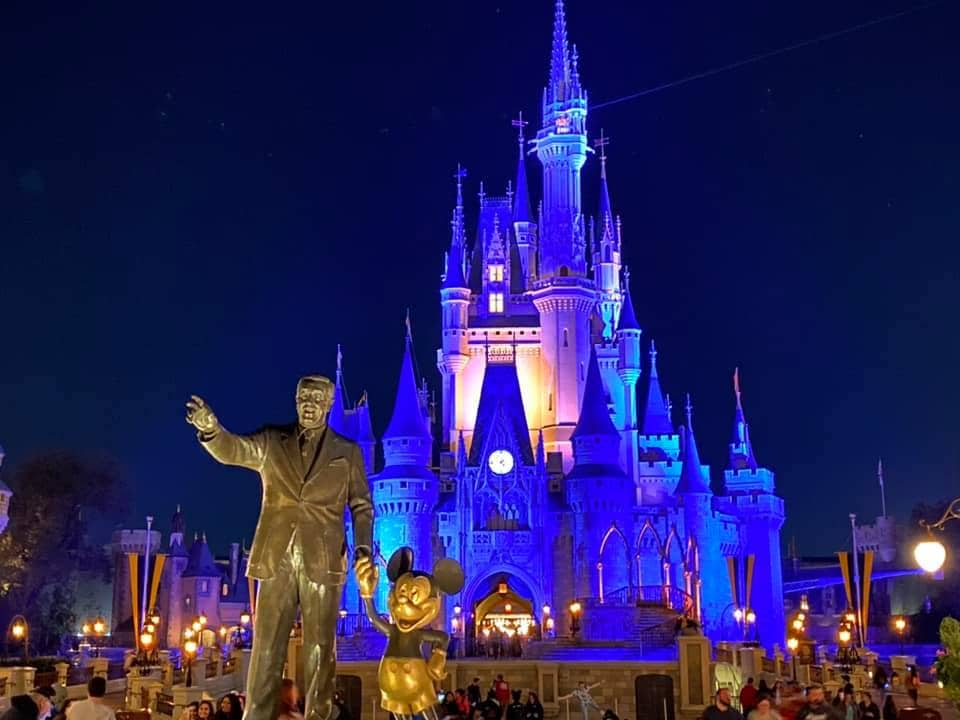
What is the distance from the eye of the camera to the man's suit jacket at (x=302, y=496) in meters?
6.67

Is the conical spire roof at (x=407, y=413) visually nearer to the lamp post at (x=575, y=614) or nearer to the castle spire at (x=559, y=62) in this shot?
the lamp post at (x=575, y=614)

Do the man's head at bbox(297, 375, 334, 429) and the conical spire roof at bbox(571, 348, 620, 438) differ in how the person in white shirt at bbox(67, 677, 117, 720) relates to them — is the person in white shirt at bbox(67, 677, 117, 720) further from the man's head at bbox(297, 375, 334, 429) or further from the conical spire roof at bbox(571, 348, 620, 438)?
the conical spire roof at bbox(571, 348, 620, 438)

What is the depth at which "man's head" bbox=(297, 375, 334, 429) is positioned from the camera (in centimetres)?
701

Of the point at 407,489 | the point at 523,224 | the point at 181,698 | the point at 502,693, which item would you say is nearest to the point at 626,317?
the point at 523,224

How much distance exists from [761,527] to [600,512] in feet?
42.5

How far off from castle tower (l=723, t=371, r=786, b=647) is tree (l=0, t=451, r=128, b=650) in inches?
1230

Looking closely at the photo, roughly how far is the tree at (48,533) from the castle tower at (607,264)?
30.1 meters

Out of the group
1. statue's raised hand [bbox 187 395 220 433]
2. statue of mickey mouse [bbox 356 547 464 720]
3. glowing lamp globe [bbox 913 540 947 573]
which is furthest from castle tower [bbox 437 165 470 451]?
statue's raised hand [bbox 187 395 220 433]

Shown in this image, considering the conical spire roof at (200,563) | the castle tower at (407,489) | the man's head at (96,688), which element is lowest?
the man's head at (96,688)

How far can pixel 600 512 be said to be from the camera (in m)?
47.7

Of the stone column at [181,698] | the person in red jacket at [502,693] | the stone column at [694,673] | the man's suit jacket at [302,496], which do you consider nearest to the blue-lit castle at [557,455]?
the stone column at [694,673]

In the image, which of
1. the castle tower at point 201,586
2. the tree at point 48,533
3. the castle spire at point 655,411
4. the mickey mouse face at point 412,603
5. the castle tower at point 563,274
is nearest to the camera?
the mickey mouse face at point 412,603

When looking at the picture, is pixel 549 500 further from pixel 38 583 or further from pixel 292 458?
pixel 292 458

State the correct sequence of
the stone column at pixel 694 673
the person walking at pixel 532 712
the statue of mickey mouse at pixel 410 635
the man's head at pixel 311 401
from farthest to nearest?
the stone column at pixel 694 673
the person walking at pixel 532 712
the statue of mickey mouse at pixel 410 635
the man's head at pixel 311 401
